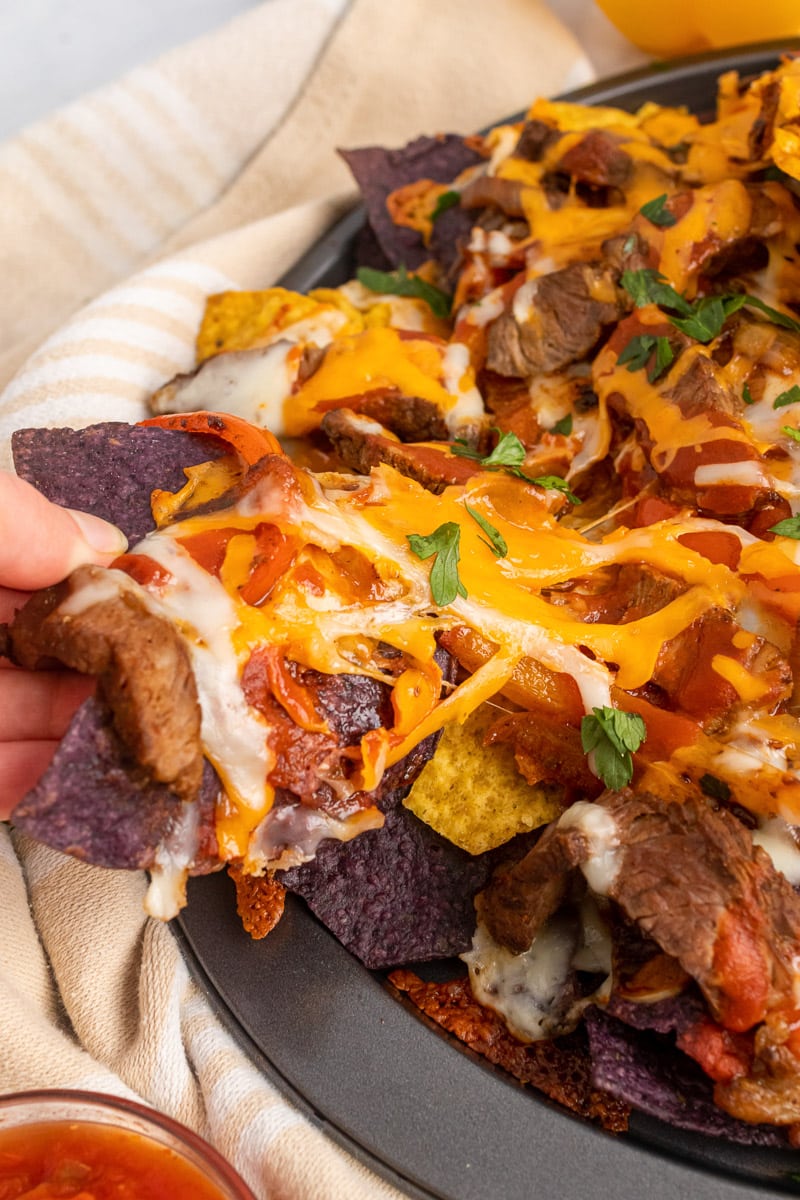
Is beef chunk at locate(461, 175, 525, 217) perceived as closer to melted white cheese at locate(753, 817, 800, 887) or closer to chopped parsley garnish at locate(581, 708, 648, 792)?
chopped parsley garnish at locate(581, 708, 648, 792)

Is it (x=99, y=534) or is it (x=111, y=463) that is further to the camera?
(x=111, y=463)

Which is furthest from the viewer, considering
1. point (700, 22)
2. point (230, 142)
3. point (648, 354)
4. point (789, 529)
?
point (230, 142)

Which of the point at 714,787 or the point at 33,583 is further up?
the point at 33,583

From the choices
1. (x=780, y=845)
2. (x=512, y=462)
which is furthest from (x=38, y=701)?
(x=780, y=845)

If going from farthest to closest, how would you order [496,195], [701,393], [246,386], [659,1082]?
[496,195], [246,386], [701,393], [659,1082]

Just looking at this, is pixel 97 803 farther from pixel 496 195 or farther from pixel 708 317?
pixel 496 195

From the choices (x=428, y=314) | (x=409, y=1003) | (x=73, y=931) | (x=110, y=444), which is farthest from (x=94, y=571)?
(x=428, y=314)

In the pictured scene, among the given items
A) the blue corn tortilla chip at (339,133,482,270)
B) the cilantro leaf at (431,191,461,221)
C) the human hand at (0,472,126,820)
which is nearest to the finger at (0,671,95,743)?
the human hand at (0,472,126,820)

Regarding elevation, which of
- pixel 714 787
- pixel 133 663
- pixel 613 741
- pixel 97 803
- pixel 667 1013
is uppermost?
pixel 133 663
